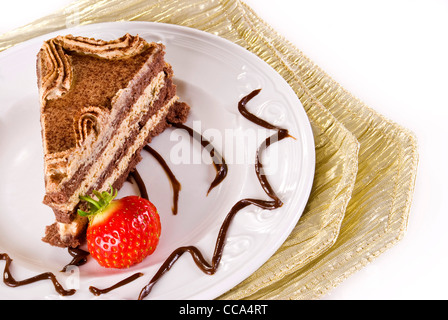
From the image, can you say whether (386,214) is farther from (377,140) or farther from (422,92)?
(422,92)

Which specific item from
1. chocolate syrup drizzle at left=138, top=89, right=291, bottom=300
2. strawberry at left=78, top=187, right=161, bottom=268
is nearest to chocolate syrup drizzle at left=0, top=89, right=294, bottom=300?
chocolate syrup drizzle at left=138, top=89, right=291, bottom=300

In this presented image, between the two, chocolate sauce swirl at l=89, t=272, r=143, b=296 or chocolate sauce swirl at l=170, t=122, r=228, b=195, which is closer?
chocolate sauce swirl at l=89, t=272, r=143, b=296

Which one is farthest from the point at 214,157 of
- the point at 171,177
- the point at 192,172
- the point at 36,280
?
the point at 36,280

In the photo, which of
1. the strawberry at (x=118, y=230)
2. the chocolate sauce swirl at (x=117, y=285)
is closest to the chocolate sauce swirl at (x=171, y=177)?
the strawberry at (x=118, y=230)

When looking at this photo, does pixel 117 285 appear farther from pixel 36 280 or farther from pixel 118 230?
pixel 36 280

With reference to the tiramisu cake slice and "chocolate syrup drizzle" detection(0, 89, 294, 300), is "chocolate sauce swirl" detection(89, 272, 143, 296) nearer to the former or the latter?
"chocolate syrup drizzle" detection(0, 89, 294, 300)

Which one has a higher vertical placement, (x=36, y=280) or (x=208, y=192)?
(x=208, y=192)
